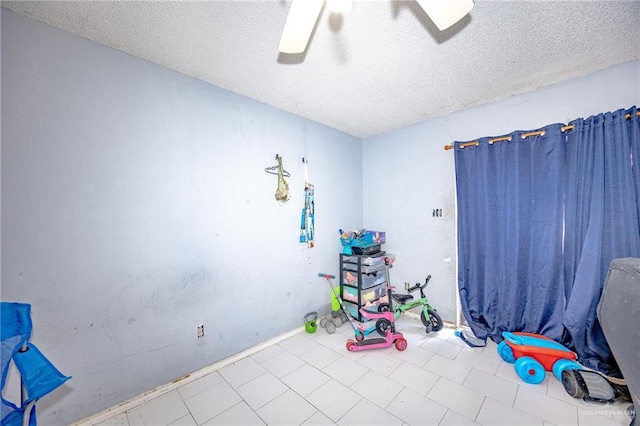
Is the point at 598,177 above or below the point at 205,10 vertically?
below

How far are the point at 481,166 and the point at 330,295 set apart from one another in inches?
93.5

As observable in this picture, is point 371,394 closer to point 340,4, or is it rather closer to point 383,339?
point 383,339

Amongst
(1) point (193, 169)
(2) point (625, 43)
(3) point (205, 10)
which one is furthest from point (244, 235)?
(2) point (625, 43)

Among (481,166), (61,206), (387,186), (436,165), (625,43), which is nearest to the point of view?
(61,206)

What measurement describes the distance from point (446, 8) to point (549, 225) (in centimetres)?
223

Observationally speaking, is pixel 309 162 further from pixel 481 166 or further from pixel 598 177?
pixel 598 177

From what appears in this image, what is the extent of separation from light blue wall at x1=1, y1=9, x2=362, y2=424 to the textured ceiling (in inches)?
10.3

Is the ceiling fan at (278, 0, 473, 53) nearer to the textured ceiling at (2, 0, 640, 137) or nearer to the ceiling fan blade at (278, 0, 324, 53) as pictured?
the ceiling fan blade at (278, 0, 324, 53)

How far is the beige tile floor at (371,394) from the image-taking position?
163 cm

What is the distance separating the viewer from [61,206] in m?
1.55

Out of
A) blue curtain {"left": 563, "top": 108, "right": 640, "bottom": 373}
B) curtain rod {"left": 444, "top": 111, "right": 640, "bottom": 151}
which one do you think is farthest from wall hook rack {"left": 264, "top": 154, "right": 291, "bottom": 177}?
blue curtain {"left": 563, "top": 108, "right": 640, "bottom": 373}

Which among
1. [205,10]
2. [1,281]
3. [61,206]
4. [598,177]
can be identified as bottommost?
[1,281]

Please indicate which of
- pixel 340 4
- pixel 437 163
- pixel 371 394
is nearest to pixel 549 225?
pixel 437 163

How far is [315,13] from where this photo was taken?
3.67ft
